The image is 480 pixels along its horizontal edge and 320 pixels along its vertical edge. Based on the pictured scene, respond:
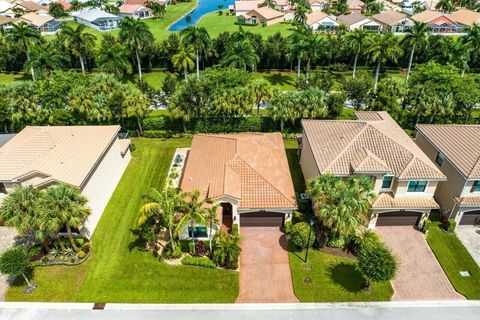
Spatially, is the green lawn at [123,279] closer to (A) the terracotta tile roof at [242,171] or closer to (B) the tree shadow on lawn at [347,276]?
(A) the terracotta tile roof at [242,171]

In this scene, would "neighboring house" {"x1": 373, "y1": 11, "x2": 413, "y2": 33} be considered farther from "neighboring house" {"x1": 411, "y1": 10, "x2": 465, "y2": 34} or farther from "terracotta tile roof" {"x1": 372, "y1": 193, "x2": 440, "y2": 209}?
"terracotta tile roof" {"x1": 372, "y1": 193, "x2": 440, "y2": 209}

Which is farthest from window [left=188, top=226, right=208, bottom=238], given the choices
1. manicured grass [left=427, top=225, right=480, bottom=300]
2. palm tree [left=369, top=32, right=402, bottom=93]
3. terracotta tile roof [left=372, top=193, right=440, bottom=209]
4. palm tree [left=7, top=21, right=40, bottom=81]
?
palm tree [left=7, top=21, right=40, bottom=81]

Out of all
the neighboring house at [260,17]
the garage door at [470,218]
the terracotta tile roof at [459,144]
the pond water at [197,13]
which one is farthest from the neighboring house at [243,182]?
the pond water at [197,13]

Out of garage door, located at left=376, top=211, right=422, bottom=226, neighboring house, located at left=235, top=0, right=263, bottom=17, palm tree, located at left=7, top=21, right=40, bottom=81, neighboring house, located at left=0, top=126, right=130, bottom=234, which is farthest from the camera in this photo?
neighboring house, located at left=235, top=0, right=263, bottom=17

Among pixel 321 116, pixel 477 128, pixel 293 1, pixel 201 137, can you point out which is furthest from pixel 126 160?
pixel 293 1

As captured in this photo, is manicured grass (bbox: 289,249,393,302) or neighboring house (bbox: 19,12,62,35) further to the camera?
neighboring house (bbox: 19,12,62,35)

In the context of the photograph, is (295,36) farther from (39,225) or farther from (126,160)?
(39,225)
